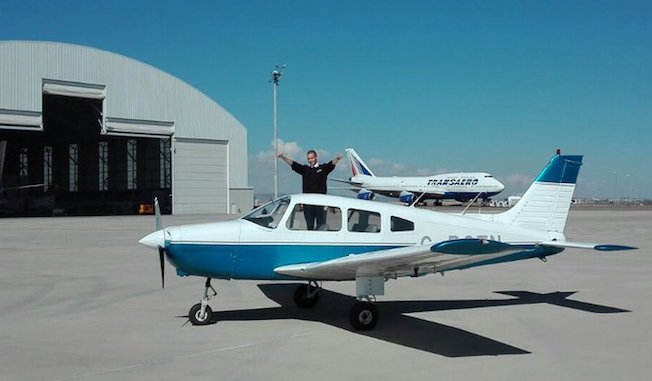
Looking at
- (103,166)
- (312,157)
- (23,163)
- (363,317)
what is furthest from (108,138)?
(363,317)

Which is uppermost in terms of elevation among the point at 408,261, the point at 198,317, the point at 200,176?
the point at 200,176

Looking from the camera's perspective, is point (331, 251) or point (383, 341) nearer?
point (383, 341)

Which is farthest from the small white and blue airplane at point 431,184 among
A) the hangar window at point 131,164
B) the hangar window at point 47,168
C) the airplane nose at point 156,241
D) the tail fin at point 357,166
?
the airplane nose at point 156,241

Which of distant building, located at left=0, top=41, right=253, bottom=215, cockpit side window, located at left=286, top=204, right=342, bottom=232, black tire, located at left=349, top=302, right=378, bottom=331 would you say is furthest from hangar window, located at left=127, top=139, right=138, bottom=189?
black tire, located at left=349, top=302, right=378, bottom=331

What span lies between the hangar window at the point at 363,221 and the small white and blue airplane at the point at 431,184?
51.7 meters

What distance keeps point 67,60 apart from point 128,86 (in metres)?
4.68

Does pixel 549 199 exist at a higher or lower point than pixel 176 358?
higher

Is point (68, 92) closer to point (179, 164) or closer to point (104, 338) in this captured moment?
point (179, 164)

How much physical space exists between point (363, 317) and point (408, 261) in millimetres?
1122

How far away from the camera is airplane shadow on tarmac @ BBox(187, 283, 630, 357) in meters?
6.87

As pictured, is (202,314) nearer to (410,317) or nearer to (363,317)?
(363,317)

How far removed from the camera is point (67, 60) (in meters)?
41.9

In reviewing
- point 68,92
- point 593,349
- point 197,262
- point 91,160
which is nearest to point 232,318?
point 197,262

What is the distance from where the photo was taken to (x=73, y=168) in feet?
229
